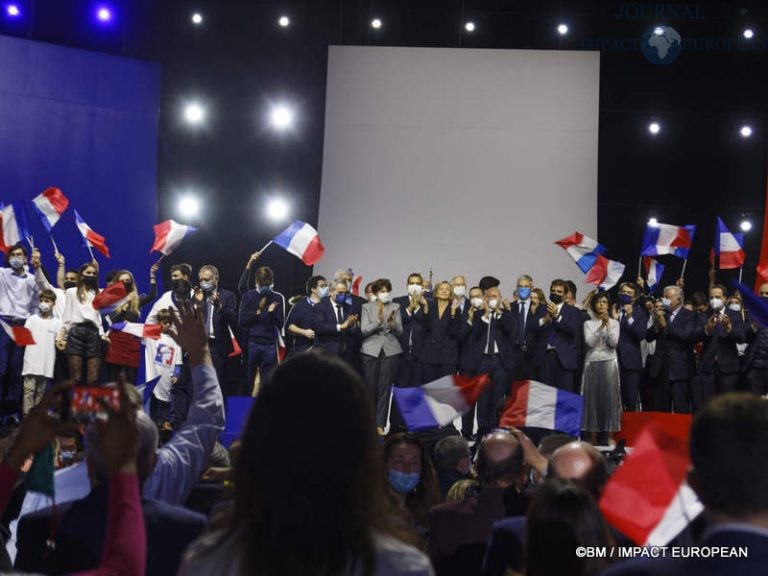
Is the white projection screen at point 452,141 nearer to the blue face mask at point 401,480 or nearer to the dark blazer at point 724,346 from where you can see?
the dark blazer at point 724,346

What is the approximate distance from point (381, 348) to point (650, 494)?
845 cm

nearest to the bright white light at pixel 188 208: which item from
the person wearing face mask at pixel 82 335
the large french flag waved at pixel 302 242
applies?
the large french flag waved at pixel 302 242

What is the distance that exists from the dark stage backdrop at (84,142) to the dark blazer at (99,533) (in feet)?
40.6

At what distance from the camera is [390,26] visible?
1513cm

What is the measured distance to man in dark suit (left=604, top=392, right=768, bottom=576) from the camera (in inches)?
71.4

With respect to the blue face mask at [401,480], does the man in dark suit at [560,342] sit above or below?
above

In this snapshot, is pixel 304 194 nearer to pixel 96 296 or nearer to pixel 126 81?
pixel 126 81

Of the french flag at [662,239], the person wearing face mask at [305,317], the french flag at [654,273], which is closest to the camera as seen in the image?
the person wearing face mask at [305,317]

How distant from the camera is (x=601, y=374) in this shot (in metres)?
11.0

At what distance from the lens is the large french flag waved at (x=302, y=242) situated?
12867 mm

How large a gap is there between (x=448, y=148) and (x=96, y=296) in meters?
6.24

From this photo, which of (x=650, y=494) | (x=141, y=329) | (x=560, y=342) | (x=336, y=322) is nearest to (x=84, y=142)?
(x=141, y=329)

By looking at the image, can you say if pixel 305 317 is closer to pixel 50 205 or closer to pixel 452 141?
pixel 50 205

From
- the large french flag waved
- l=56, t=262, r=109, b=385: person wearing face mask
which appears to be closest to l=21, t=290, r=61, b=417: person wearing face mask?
l=56, t=262, r=109, b=385: person wearing face mask
